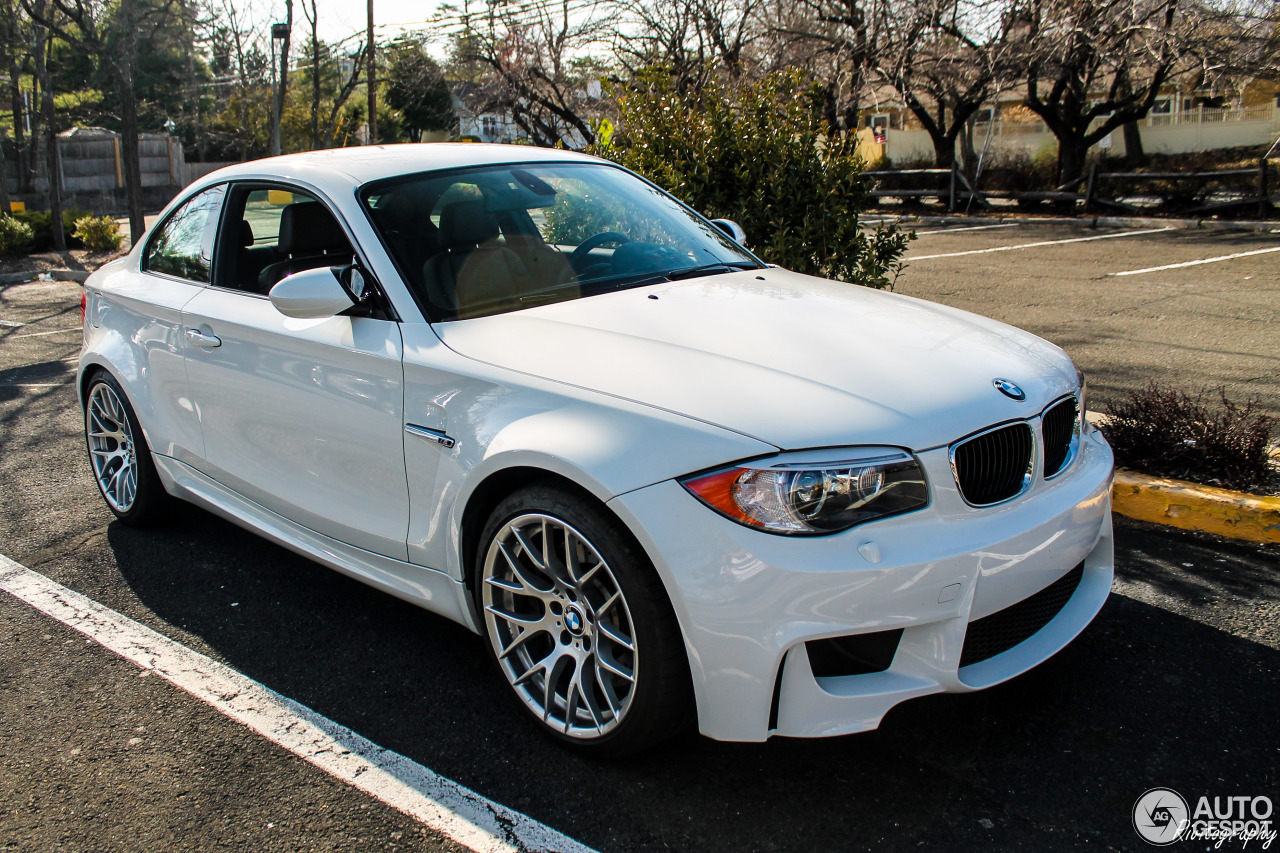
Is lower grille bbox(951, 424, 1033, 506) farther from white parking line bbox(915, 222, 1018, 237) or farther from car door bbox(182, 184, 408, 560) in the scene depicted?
white parking line bbox(915, 222, 1018, 237)

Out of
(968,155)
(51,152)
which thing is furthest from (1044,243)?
(51,152)

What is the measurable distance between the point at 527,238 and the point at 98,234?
16.9 metres

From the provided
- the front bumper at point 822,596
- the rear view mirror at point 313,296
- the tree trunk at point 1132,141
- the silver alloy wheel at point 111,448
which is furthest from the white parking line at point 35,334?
the tree trunk at point 1132,141

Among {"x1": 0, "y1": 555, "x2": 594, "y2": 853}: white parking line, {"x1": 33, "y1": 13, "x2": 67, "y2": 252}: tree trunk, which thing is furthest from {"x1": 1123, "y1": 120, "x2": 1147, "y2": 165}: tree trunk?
{"x1": 0, "y1": 555, "x2": 594, "y2": 853}: white parking line

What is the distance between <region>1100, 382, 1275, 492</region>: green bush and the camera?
449 centimetres

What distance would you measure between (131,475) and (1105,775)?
407cm

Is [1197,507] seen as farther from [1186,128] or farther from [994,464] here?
[1186,128]

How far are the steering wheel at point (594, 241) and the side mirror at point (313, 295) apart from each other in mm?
833

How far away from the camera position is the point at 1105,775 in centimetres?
270

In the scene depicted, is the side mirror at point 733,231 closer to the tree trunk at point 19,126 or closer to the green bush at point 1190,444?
the green bush at point 1190,444

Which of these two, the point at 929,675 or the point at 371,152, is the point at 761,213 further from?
the point at 929,675

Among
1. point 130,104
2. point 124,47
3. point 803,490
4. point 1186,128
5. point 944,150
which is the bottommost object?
point 803,490

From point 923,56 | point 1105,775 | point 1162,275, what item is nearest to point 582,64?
point 923,56

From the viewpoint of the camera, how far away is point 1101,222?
1892 cm
